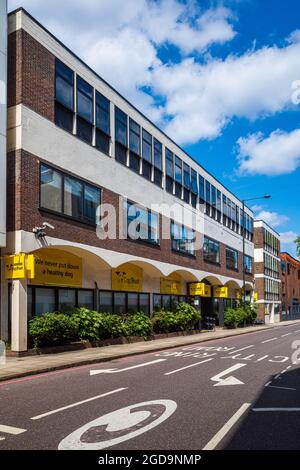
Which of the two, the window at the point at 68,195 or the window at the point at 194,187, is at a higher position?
the window at the point at 194,187

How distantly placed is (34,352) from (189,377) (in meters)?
6.58

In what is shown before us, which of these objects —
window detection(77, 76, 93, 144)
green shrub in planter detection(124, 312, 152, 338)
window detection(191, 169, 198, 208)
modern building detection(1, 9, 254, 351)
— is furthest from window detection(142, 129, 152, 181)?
green shrub in planter detection(124, 312, 152, 338)

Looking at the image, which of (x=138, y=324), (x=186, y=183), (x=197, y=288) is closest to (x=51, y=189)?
(x=138, y=324)

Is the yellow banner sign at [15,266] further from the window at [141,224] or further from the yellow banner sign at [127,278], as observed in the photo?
the window at [141,224]

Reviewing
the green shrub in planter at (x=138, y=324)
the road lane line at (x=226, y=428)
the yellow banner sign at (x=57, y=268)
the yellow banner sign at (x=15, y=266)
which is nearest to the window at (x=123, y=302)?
the green shrub in planter at (x=138, y=324)

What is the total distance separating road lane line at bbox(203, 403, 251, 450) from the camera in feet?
19.7

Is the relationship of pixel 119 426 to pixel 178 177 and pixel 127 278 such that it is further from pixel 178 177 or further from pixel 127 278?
pixel 178 177

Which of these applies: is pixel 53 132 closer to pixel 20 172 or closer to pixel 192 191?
pixel 20 172

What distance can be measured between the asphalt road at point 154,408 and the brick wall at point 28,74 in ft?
32.2

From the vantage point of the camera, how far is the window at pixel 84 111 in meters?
21.1

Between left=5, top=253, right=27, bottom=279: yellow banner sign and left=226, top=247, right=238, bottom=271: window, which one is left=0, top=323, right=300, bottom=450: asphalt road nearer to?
left=5, top=253, right=27, bottom=279: yellow banner sign

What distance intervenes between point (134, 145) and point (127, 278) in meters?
7.26
